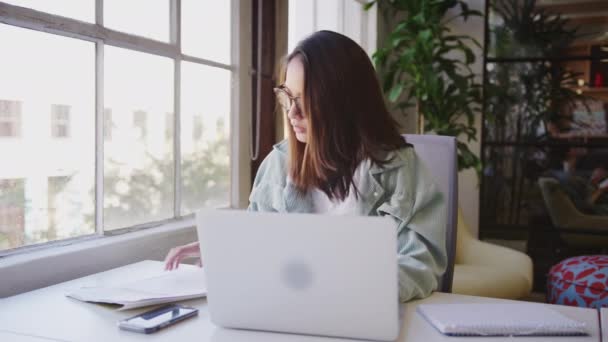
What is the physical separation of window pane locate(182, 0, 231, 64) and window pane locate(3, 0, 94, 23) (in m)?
0.45

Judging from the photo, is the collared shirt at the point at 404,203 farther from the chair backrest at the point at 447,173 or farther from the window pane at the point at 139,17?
the window pane at the point at 139,17

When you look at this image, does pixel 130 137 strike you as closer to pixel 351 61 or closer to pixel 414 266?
pixel 351 61

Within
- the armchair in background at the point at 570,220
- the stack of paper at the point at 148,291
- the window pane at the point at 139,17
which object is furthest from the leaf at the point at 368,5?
the stack of paper at the point at 148,291

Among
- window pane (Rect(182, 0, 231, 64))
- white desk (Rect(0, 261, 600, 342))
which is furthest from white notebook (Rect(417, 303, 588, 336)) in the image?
window pane (Rect(182, 0, 231, 64))

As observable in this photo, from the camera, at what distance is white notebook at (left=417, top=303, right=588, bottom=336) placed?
910 mm

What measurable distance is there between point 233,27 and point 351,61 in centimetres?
101

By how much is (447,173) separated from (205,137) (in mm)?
948

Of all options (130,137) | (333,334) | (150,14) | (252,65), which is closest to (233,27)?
(252,65)

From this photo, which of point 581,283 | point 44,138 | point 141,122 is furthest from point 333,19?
point 44,138

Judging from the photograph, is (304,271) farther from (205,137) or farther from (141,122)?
(205,137)

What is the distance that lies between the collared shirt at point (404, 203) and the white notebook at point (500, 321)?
0.13m

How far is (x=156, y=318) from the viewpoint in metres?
0.98

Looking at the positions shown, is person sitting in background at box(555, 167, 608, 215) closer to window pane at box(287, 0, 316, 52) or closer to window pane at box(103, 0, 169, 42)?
window pane at box(287, 0, 316, 52)

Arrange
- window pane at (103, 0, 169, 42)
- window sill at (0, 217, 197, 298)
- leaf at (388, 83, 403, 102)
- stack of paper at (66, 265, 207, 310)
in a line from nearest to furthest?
stack of paper at (66, 265, 207, 310) < window sill at (0, 217, 197, 298) < window pane at (103, 0, 169, 42) < leaf at (388, 83, 403, 102)
